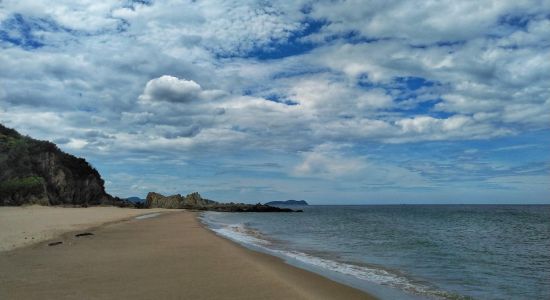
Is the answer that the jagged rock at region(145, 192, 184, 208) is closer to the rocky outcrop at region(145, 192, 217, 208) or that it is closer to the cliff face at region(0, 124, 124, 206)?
the rocky outcrop at region(145, 192, 217, 208)

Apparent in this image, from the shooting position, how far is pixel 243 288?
9445 mm

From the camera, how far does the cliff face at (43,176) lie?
64.7 metres

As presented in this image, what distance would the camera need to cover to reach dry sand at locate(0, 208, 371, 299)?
8.56m

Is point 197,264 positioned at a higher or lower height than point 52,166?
lower

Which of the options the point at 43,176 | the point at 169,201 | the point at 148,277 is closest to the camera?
the point at 148,277

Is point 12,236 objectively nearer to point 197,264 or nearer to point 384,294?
point 197,264

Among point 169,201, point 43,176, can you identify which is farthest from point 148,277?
point 169,201

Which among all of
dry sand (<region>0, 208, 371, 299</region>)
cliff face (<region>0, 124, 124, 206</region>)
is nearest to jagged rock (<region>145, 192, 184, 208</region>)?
cliff face (<region>0, 124, 124, 206</region>)

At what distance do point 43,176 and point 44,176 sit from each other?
31 cm

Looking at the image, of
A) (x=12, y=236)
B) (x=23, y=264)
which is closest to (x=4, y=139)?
(x=12, y=236)

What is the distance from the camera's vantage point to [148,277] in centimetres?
1034

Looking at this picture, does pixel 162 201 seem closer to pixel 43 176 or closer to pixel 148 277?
pixel 43 176

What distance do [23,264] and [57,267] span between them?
1.12 metres

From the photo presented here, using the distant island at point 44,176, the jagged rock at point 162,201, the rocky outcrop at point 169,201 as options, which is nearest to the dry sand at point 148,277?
the distant island at point 44,176
